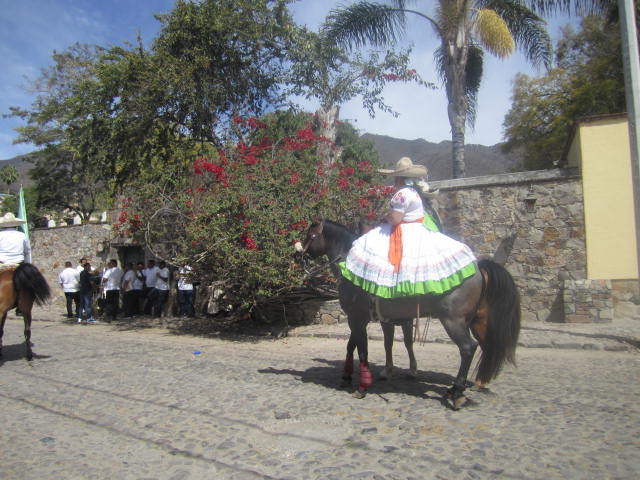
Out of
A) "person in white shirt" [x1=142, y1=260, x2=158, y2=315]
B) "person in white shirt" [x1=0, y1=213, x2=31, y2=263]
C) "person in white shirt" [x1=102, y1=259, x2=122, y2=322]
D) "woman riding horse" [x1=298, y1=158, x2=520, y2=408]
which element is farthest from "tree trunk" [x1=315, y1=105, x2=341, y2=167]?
"woman riding horse" [x1=298, y1=158, x2=520, y2=408]

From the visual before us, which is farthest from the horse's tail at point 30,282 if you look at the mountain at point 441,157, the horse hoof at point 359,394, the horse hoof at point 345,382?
the mountain at point 441,157

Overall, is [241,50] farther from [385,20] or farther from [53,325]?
[53,325]

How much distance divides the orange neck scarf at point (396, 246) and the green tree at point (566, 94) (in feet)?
68.4

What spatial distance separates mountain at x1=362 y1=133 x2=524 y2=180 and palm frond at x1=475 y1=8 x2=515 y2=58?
25040mm

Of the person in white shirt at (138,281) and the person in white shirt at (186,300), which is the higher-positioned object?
the person in white shirt at (138,281)

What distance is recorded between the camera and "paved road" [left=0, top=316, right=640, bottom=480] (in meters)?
3.26

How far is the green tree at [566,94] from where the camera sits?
2150 centimetres

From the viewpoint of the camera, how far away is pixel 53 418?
441cm

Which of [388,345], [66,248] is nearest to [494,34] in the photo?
[388,345]

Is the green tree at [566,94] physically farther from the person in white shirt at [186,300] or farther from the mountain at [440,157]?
the person in white shirt at [186,300]

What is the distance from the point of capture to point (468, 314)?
477 centimetres

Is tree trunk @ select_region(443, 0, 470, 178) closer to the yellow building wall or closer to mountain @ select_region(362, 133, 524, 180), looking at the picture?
the yellow building wall

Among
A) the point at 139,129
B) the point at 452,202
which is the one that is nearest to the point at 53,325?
the point at 139,129

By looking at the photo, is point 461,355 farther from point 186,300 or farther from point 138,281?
point 138,281
